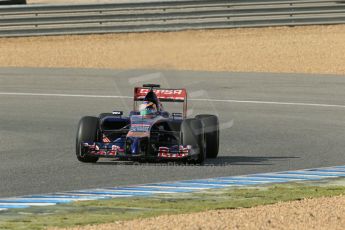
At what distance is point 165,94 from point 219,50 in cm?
1546

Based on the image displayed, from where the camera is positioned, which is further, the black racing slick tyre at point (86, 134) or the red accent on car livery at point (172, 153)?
the black racing slick tyre at point (86, 134)

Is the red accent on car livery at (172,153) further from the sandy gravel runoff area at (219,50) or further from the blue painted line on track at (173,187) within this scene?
the sandy gravel runoff area at (219,50)

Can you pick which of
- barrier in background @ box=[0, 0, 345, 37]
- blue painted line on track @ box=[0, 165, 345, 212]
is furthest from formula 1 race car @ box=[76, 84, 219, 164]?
barrier in background @ box=[0, 0, 345, 37]

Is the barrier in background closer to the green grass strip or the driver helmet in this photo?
the driver helmet

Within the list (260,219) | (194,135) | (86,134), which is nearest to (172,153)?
(194,135)

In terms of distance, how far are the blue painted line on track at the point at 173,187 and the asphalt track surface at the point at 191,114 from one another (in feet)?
1.21

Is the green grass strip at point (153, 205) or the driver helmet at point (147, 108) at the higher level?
the driver helmet at point (147, 108)

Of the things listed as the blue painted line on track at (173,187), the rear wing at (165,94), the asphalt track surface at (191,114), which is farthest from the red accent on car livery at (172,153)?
the rear wing at (165,94)

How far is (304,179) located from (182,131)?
1869 mm

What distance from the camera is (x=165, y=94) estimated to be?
15.2 m

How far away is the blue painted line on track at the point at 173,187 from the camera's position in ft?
36.7

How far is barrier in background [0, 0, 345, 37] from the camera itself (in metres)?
31.7

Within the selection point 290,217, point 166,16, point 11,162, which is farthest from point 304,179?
point 166,16

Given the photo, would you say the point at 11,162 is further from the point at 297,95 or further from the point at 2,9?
the point at 2,9
